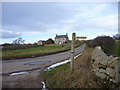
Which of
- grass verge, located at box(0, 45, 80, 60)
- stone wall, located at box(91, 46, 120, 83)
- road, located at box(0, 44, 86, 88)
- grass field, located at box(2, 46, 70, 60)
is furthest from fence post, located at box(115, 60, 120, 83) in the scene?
grass field, located at box(2, 46, 70, 60)

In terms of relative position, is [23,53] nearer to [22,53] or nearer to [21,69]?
[22,53]

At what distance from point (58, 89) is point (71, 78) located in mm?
781

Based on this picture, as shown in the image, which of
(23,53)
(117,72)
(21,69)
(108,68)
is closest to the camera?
(117,72)

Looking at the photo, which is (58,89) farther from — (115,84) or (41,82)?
(115,84)

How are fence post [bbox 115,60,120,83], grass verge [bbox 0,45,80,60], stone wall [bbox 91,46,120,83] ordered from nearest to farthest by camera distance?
fence post [bbox 115,60,120,83] → stone wall [bbox 91,46,120,83] → grass verge [bbox 0,45,80,60]

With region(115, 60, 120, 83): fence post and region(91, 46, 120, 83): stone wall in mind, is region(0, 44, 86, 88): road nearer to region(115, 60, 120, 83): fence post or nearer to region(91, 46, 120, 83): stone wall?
region(91, 46, 120, 83): stone wall

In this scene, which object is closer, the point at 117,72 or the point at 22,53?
the point at 117,72

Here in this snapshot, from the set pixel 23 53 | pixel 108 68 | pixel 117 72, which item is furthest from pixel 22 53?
pixel 117 72

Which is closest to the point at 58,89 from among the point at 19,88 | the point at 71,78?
the point at 71,78

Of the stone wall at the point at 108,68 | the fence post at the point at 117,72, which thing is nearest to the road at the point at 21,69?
the stone wall at the point at 108,68

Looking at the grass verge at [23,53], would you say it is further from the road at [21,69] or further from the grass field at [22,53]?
the road at [21,69]

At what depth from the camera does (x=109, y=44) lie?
320 inches

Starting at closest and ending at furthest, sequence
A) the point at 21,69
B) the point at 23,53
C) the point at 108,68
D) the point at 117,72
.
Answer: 1. the point at 117,72
2. the point at 108,68
3. the point at 21,69
4. the point at 23,53

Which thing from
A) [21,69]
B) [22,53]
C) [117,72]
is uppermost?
[117,72]
